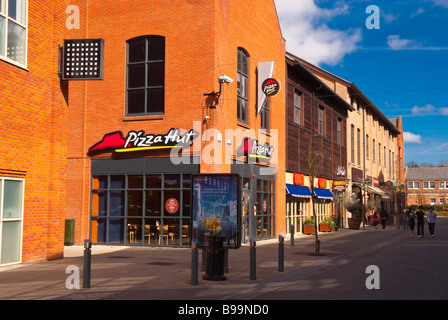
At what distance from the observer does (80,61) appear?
49.1ft

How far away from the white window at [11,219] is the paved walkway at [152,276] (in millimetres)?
425

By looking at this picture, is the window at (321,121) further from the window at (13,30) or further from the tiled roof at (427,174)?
the tiled roof at (427,174)

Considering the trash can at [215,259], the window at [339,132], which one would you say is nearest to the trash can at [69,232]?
the trash can at [215,259]

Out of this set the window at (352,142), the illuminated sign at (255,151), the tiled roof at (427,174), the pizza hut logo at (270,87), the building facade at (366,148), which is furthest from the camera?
the tiled roof at (427,174)

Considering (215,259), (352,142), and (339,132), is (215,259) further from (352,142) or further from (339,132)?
(352,142)

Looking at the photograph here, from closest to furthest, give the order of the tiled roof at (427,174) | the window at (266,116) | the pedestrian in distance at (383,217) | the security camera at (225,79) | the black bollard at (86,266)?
the black bollard at (86,266), the security camera at (225,79), the window at (266,116), the pedestrian in distance at (383,217), the tiled roof at (427,174)

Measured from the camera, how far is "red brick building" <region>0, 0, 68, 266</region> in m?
13.0

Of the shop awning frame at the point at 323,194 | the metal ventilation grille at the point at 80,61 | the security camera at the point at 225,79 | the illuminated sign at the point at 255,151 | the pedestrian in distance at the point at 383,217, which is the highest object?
the security camera at the point at 225,79

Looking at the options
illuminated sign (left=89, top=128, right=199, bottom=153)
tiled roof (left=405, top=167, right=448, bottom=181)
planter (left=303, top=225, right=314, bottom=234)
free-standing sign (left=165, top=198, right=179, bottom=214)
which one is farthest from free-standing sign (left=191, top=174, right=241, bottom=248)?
tiled roof (left=405, top=167, right=448, bottom=181)

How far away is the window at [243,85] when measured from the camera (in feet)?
73.4

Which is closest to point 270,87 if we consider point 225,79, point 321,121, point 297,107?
point 225,79

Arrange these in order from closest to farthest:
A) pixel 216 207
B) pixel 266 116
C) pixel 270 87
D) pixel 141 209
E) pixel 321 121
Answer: pixel 216 207
pixel 141 209
pixel 270 87
pixel 266 116
pixel 321 121

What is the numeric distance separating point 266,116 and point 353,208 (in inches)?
647
